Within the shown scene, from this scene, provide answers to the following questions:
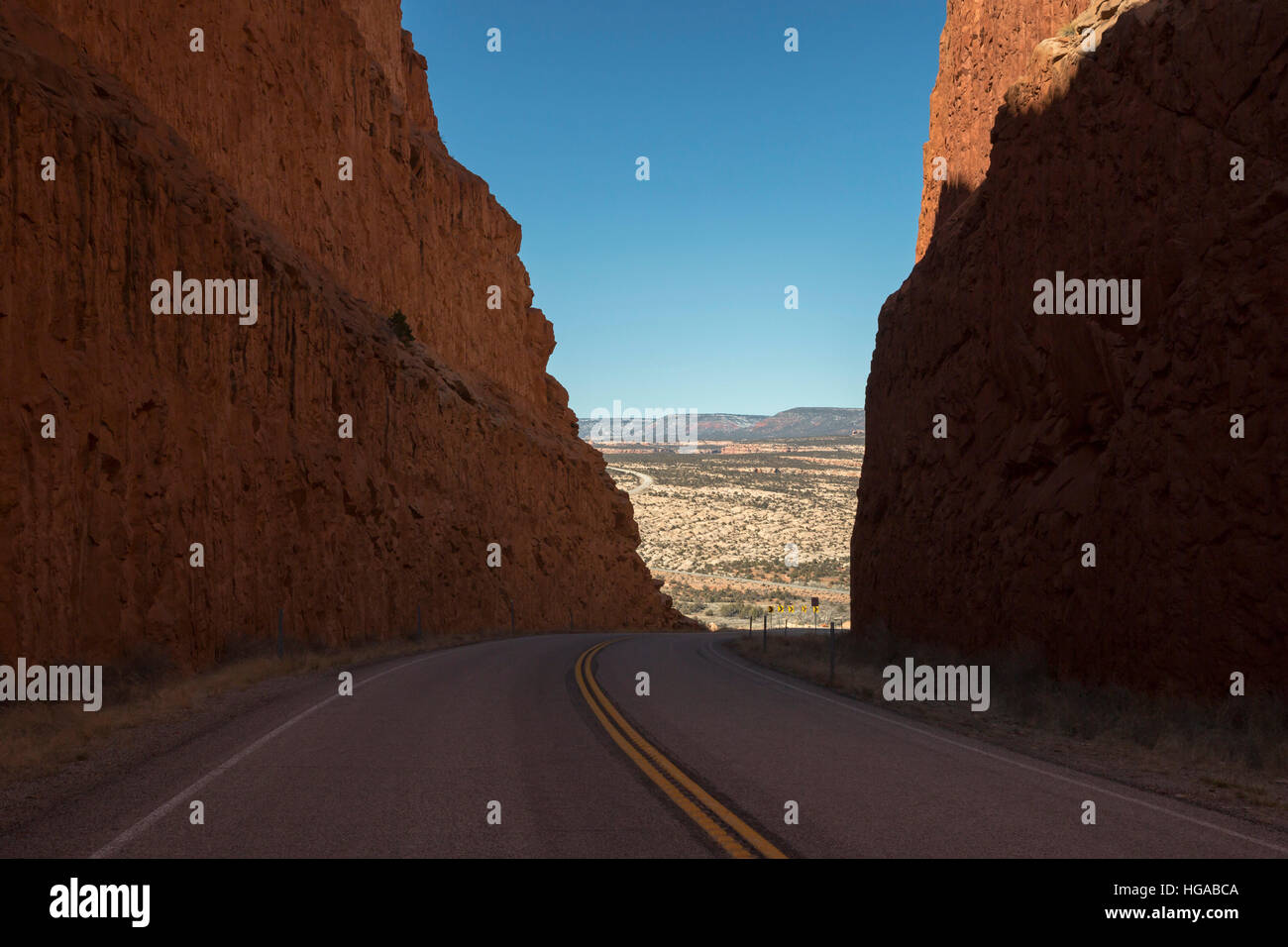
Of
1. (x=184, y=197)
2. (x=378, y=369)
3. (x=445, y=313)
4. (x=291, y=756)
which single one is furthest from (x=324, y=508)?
(x=445, y=313)

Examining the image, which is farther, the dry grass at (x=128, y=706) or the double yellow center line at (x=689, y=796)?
the dry grass at (x=128, y=706)

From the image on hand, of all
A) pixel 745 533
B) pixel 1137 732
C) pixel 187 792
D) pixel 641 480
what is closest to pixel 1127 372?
A: pixel 1137 732

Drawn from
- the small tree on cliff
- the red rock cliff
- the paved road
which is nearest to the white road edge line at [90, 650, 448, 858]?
the paved road

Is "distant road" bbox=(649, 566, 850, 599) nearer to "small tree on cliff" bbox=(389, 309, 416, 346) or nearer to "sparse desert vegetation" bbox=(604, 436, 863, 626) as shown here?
"sparse desert vegetation" bbox=(604, 436, 863, 626)

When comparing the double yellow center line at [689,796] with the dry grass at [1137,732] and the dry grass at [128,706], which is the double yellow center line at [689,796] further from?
the dry grass at [128,706]

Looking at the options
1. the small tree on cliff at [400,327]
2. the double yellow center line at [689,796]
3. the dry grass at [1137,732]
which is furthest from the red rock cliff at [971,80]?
the small tree on cliff at [400,327]
